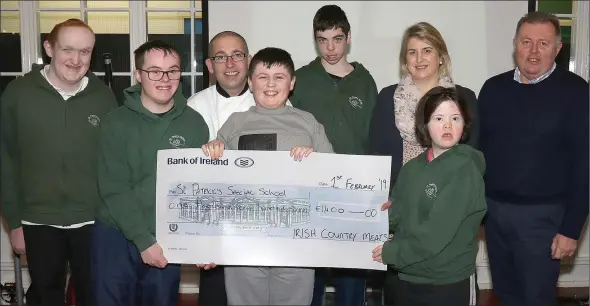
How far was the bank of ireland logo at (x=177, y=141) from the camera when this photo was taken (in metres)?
2.77

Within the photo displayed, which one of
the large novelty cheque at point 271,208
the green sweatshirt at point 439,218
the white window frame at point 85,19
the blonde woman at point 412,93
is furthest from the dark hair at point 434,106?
the white window frame at point 85,19

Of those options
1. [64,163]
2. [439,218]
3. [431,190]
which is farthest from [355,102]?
[64,163]

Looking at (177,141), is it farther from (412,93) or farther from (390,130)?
(412,93)

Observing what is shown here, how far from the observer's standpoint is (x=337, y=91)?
3.46 meters

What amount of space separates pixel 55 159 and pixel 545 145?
8.25 ft

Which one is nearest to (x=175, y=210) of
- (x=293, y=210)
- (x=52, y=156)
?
(x=293, y=210)

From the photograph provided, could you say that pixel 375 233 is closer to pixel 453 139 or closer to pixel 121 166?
pixel 453 139

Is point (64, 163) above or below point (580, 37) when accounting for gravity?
below

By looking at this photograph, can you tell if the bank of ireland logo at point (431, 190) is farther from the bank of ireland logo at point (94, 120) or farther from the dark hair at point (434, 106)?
the bank of ireland logo at point (94, 120)

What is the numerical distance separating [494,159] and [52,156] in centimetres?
232

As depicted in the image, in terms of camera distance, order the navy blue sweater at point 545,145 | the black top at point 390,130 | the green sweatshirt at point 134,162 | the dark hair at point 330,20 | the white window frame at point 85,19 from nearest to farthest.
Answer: the green sweatshirt at point 134,162
the navy blue sweater at point 545,145
the black top at point 390,130
the dark hair at point 330,20
the white window frame at point 85,19

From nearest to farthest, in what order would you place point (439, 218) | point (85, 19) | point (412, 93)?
point (439, 218) → point (412, 93) → point (85, 19)

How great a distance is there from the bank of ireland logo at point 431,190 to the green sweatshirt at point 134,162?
115 centimetres

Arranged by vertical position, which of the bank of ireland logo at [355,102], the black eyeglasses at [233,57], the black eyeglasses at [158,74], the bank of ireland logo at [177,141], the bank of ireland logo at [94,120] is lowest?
the bank of ireland logo at [177,141]
